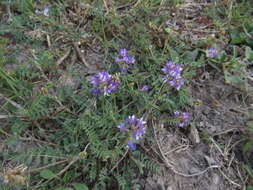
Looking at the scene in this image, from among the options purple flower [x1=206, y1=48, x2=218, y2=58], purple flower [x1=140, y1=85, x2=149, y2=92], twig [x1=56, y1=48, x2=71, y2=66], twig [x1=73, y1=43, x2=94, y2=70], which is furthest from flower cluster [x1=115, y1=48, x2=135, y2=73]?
purple flower [x1=206, y1=48, x2=218, y2=58]

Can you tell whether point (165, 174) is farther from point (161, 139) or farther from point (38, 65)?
point (38, 65)

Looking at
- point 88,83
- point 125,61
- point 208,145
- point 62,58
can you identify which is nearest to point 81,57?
point 62,58

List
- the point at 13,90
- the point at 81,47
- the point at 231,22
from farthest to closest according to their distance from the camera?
the point at 231,22
the point at 81,47
the point at 13,90

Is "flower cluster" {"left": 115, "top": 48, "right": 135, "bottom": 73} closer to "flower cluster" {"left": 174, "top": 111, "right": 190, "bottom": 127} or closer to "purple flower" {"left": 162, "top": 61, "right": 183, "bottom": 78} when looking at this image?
"purple flower" {"left": 162, "top": 61, "right": 183, "bottom": 78}

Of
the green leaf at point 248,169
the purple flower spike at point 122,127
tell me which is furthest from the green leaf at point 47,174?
the green leaf at point 248,169

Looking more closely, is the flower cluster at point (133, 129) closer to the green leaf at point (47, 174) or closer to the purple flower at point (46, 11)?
the green leaf at point (47, 174)

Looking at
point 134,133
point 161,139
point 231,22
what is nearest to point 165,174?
point 161,139
